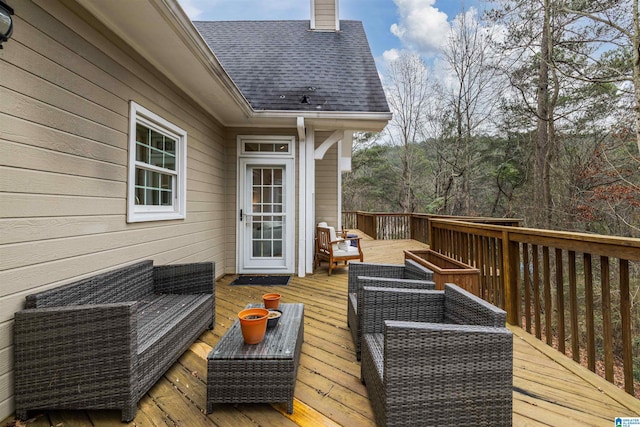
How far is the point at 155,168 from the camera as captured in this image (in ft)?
9.55

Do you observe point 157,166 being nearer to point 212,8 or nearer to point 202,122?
point 202,122

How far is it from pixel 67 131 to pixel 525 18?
9.27 meters

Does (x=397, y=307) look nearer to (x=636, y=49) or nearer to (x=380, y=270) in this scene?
(x=380, y=270)

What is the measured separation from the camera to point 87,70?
2.04 meters

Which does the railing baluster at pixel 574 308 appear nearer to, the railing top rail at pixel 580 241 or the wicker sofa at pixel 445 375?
the railing top rail at pixel 580 241

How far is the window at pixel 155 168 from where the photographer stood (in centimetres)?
255

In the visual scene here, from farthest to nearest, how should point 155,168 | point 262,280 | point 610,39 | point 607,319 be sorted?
point 610,39
point 262,280
point 155,168
point 607,319

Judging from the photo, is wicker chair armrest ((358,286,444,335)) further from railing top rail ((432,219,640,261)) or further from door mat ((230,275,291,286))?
door mat ((230,275,291,286))

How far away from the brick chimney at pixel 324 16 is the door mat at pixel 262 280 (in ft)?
18.4

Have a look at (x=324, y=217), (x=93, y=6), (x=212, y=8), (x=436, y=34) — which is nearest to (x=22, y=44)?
(x=93, y=6)

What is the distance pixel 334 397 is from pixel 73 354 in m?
1.41

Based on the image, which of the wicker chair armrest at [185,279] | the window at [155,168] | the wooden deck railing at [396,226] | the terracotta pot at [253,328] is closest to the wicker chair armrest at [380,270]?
the terracotta pot at [253,328]

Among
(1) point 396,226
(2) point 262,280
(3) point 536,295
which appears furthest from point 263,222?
(1) point 396,226

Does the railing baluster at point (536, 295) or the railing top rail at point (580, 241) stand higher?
the railing top rail at point (580, 241)
